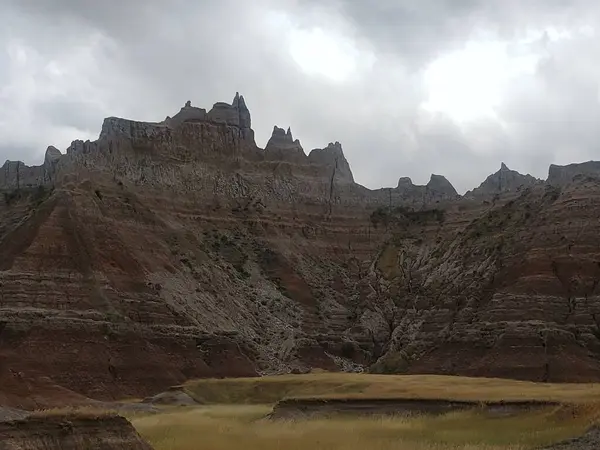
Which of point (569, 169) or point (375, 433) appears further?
point (569, 169)

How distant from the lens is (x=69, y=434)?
811 inches

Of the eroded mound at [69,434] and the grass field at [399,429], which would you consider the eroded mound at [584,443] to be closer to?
the grass field at [399,429]

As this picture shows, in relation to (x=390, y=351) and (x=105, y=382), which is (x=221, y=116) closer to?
(x=390, y=351)

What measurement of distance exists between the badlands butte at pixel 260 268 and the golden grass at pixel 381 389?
10816 millimetres

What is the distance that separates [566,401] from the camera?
4041 cm

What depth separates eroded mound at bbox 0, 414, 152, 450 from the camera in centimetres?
1942

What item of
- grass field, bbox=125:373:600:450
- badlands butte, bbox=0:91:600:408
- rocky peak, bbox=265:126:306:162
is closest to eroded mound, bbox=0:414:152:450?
grass field, bbox=125:373:600:450

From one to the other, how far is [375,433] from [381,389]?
59.7 ft

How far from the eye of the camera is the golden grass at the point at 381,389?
154 feet

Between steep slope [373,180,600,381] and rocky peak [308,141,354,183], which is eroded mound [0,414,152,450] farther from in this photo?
rocky peak [308,141,354,183]

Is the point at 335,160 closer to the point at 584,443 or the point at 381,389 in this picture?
the point at 381,389

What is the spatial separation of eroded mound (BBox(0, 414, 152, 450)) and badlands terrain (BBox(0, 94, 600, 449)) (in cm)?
3006

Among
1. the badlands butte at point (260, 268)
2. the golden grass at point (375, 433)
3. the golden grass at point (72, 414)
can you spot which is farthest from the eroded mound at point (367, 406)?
the badlands butte at point (260, 268)

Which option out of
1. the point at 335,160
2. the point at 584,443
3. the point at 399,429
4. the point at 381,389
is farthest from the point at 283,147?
the point at 584,443
